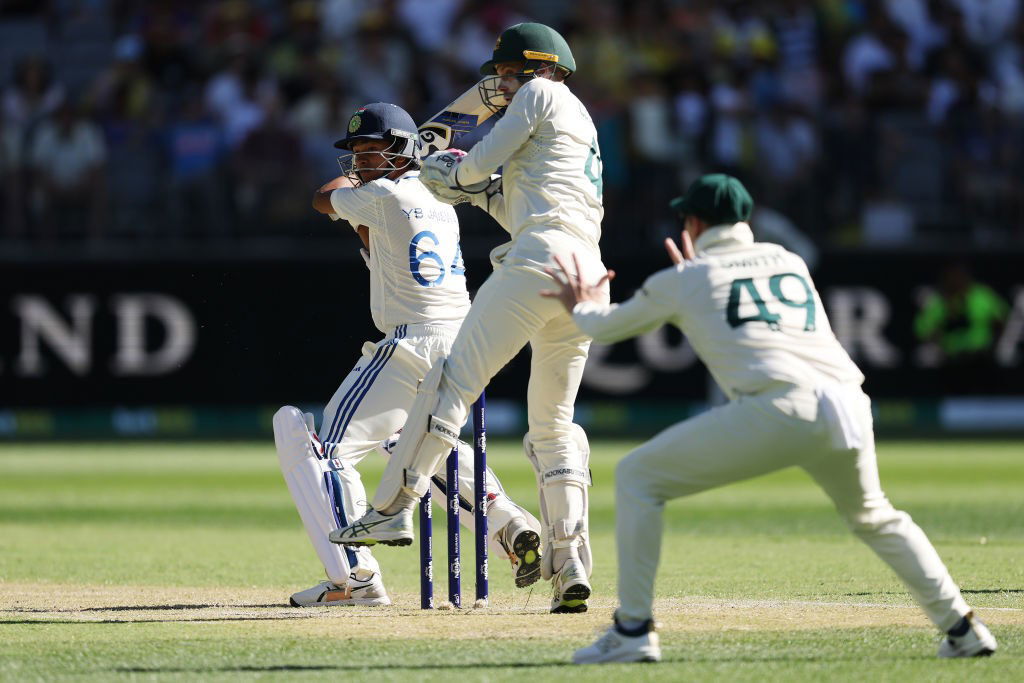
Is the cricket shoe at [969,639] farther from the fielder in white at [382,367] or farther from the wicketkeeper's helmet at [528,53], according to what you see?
the wicketkeeper's helmet at [528,53]

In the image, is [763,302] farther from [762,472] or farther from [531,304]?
[531,304]

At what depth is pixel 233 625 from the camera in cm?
632

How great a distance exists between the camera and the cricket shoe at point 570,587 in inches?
254

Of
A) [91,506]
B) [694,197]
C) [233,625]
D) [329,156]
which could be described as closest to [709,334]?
[694,197]

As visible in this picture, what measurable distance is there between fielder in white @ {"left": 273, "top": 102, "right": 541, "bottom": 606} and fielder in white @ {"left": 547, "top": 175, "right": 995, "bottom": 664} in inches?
62.9

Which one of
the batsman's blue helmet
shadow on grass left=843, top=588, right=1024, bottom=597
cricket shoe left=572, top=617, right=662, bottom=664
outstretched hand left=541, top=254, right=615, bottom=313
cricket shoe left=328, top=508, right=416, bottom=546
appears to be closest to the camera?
cricket shoe left=572, top=617, right=662, bottom=664

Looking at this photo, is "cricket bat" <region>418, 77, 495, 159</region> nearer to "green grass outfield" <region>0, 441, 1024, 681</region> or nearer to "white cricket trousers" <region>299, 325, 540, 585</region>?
"white cricket trousers" <region>299, 325, 540, 585</region>

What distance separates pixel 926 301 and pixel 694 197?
→ 44.1 ft

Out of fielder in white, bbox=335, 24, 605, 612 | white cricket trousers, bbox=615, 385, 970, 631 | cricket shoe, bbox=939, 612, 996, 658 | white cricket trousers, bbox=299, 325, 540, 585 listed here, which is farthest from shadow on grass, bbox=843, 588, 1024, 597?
white cricket trousers, bbox=615, 385, 970, 631

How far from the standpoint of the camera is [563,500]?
21.4ft

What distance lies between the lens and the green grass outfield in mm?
5367

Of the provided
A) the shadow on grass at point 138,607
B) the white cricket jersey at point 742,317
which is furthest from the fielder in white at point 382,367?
the white cricket jersey at point 742,317

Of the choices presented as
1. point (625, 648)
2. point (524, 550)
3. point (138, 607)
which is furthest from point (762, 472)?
point (138, 607)

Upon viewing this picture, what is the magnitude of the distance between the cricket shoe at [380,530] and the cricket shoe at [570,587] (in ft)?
2.46
